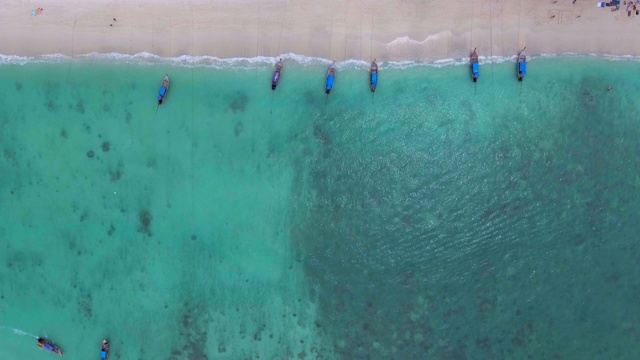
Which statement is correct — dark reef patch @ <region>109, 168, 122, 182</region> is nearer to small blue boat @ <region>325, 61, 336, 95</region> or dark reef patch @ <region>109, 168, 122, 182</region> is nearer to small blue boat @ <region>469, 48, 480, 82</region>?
small blue boat @ <region>325, 61, 336, 95</region>

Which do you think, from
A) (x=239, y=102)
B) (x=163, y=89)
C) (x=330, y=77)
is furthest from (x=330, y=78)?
(x=163, y=89)

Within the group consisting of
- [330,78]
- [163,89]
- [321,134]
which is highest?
[330,78]

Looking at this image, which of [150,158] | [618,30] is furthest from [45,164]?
[618,30]

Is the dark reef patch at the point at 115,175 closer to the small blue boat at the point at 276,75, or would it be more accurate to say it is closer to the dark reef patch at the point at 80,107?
the dark reef patch at the point at 80,107

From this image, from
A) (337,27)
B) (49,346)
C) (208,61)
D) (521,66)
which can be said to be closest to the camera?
(521,66)

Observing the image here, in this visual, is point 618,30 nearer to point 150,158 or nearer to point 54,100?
point 150,158

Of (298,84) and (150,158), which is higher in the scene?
(298,84)

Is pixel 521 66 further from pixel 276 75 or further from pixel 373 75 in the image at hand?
pixel 276 75

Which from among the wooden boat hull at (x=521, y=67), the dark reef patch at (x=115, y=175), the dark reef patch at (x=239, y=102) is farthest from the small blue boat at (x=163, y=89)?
the wooden boat hull at (x=521, y=67)
